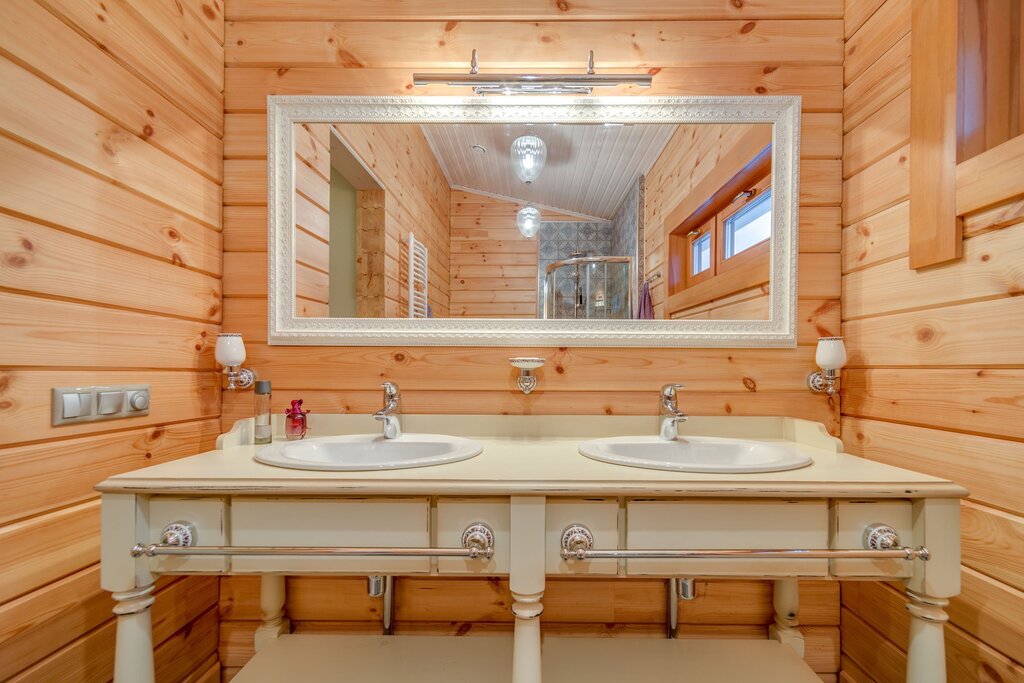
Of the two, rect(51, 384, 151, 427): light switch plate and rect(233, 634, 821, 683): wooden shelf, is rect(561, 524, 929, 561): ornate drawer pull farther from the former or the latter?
rect(51, 384, 151, 427): light switch plate

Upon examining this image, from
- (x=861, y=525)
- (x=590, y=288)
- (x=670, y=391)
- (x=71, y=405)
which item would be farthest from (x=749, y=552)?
(x=71, y=405)

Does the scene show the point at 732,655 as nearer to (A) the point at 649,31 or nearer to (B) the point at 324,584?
(B) the point at 324,584

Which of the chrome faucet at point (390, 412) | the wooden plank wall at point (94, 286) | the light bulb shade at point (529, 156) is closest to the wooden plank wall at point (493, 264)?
the light bulb shade at point (529, 156)

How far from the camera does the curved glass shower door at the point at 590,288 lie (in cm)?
138

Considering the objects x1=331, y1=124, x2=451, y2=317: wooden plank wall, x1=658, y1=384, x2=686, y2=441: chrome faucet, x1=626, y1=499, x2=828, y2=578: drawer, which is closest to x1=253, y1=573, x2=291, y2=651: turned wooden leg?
x1=331, y1=124, x2=451, y2=317: wooden plank wall

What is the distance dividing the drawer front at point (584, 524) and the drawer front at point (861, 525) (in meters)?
0.44

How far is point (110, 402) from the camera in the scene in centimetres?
101

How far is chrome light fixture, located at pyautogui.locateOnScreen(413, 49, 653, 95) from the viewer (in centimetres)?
132

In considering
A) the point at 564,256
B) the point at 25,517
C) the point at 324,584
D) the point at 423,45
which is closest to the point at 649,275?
the point at 564,256

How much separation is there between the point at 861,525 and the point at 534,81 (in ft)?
4.59

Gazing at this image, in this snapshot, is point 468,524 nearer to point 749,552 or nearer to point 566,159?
point 749,552

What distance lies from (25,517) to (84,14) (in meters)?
1.07

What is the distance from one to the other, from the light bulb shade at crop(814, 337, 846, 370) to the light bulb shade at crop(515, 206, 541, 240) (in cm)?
91

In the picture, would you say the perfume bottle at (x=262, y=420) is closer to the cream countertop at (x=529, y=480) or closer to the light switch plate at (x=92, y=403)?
the cream countertop at (x=529, y=480)
